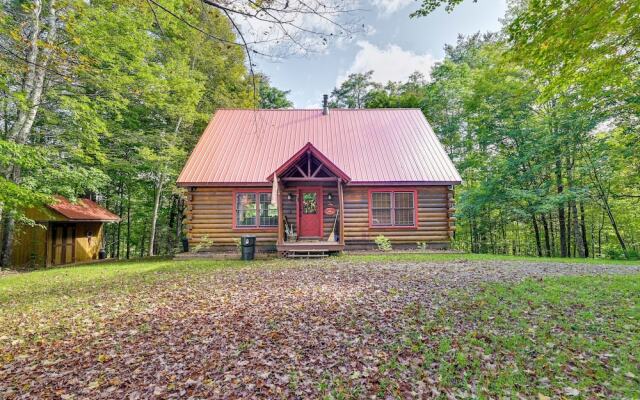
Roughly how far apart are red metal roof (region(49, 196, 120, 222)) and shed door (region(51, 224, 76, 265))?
909 mm

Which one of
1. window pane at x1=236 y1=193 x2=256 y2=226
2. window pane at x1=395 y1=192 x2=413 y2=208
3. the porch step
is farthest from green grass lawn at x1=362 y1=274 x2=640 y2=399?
window pane at x1=236 y1=193 x2=256 y2=226

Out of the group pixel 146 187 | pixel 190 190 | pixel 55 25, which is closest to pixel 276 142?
pixel 190 190

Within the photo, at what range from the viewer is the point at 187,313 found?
17.9ft

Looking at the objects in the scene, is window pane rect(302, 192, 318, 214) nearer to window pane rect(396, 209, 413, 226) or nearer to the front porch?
the front porch

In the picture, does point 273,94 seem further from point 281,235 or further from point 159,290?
point 159,290

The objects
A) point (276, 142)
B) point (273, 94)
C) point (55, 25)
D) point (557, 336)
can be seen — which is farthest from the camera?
point (273, 94)

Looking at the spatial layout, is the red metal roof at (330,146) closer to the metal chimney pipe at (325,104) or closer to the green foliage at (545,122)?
the metal chimney pipe at (325,104)

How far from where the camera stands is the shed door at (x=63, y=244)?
14.8 metres

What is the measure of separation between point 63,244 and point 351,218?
14629 millimetres

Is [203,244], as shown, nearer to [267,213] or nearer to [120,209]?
[267,213]

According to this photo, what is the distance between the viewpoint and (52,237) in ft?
48.3

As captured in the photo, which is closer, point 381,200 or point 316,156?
point 316,156

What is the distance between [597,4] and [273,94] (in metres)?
24.2

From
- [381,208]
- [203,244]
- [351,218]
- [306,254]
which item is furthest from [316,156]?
[203,244]
